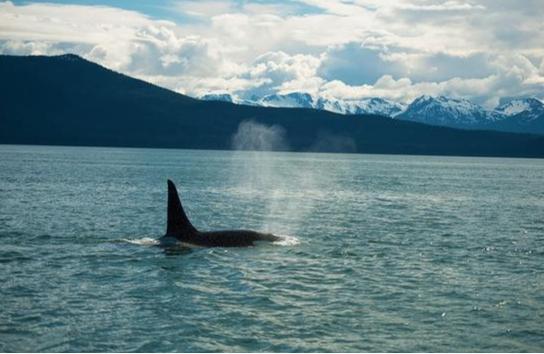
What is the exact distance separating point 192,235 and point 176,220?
4.08 feet

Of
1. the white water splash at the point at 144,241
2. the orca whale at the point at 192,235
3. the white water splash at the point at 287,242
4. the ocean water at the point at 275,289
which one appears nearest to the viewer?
the ocean water at the point at 275,289

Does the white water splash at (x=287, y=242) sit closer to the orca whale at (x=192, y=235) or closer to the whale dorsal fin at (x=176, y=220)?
the orca whale at (x=192, y=235)

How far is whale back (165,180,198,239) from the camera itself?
1480 inches

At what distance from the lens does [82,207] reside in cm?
6391

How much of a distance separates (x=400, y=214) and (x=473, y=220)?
24.5ft

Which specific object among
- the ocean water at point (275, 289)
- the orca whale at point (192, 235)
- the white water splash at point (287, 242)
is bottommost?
the ocean water at point (275, 289)

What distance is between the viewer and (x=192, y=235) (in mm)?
38000

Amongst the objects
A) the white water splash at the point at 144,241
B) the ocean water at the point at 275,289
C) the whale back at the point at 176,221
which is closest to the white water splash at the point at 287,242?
the ocean water at the point at 275,289

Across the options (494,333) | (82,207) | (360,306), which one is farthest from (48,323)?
(82,207)

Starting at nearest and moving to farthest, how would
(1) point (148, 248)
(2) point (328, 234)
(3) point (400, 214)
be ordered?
(1) point (148, 248) < (2) point (328, 234) < (3) point (400, 214)

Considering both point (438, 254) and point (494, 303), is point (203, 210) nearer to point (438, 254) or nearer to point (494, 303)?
point (438, 254)

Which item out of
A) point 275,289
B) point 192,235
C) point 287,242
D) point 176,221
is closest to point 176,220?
point 176,221

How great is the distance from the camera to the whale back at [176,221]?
37.6 metres

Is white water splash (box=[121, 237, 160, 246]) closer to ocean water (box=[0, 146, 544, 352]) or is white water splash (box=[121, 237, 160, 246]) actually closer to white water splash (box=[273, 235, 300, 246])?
ocean water (box=[0, 146, 544, 352])
